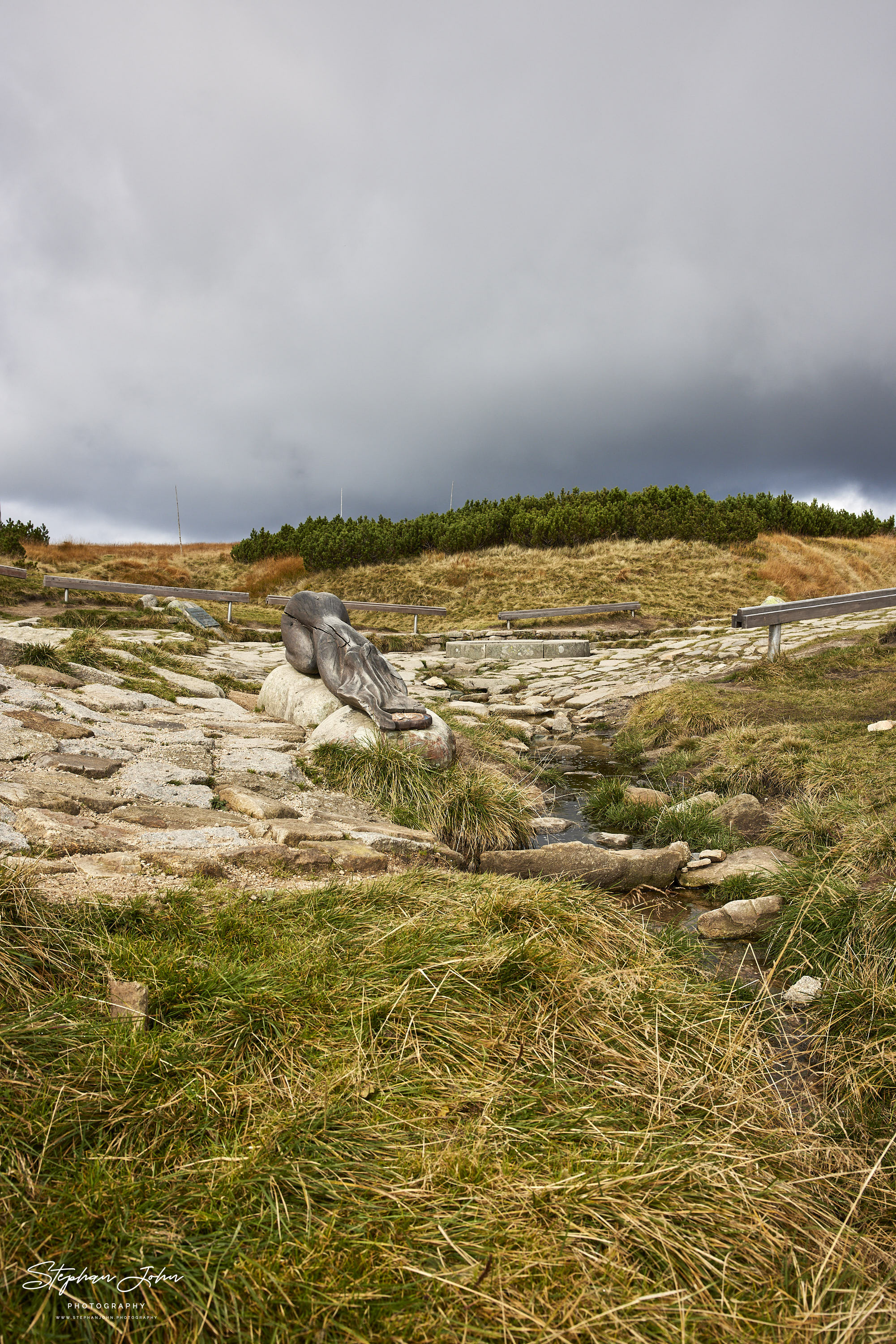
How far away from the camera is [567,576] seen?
77.5 feet

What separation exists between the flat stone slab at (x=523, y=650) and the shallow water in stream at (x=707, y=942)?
6.68 m

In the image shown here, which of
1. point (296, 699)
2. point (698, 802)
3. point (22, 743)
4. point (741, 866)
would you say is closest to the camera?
point (22, 743)

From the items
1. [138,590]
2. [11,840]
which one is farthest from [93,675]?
[138,590]

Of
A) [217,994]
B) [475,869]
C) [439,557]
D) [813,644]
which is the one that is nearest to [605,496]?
[439,557]

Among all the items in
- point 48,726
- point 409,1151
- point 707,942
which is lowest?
point 707,942

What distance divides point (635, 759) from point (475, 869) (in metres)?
3.89

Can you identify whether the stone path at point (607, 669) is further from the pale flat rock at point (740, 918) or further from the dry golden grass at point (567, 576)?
the pale flat rock at point (740, 918)

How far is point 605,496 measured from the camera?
29.1 metres

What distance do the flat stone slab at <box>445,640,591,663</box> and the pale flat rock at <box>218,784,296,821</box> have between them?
35.2 ft

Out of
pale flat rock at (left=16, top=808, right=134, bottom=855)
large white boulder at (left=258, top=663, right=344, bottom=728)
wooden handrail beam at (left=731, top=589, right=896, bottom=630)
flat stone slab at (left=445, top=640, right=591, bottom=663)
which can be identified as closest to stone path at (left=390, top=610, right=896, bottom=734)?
flat stone slab at (left=445, top=640, right=591, bottom=663)

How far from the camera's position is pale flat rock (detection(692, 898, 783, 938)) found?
164 inches

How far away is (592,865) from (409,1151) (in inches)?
123

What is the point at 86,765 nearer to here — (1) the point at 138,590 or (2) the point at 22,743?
(2) the point at 22,743

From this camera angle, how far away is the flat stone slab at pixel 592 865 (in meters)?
4.66
